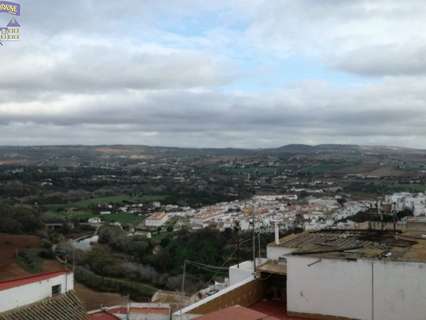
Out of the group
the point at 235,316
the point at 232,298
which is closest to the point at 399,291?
the point at 232,298

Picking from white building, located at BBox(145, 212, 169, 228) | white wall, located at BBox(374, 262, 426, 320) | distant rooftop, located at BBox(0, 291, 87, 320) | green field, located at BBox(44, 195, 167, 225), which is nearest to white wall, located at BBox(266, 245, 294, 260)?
white wall, located at BBox(374, 262, 426, 320)

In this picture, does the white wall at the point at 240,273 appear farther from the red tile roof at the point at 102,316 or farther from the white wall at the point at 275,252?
the red tile roof at the point at 102,316

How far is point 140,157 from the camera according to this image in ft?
536

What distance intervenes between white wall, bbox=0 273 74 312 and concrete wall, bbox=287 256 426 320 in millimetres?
4996

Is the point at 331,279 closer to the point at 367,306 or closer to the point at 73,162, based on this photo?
the point at 367,306

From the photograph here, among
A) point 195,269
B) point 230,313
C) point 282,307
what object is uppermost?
point 230,313

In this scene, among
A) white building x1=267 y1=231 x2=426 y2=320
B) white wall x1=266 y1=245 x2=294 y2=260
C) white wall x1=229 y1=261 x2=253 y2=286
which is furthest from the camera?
white wall x1=266 y1=245 x2=294 y2=260

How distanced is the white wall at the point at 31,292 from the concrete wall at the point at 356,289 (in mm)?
4996

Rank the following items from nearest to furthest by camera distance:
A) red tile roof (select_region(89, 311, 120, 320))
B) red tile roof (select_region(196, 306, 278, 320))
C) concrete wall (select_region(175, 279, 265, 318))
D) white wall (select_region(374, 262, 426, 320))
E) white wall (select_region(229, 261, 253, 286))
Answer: red tile roof (select_region(196, 306, 278, 320)) < white wall (select_region(374, 262, 426, 320)) < concrete wall (select_region(175, 279, 265, 318)) < white wall (select_region(229, 261, 253, 286)) < red tile roof (select_region(89, 311, 120, 320))

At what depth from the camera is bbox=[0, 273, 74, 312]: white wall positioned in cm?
1017

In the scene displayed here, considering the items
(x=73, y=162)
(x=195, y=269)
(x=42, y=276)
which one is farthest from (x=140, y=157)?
(x=42, y=276)

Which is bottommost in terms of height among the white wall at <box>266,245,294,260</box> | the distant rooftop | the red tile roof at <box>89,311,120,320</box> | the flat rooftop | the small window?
the red tile roof at <box>89,311,120,320</box>

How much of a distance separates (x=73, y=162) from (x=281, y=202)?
86530 mm

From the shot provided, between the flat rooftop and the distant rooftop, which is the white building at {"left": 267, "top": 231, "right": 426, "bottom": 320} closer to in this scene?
the flat rooftop
